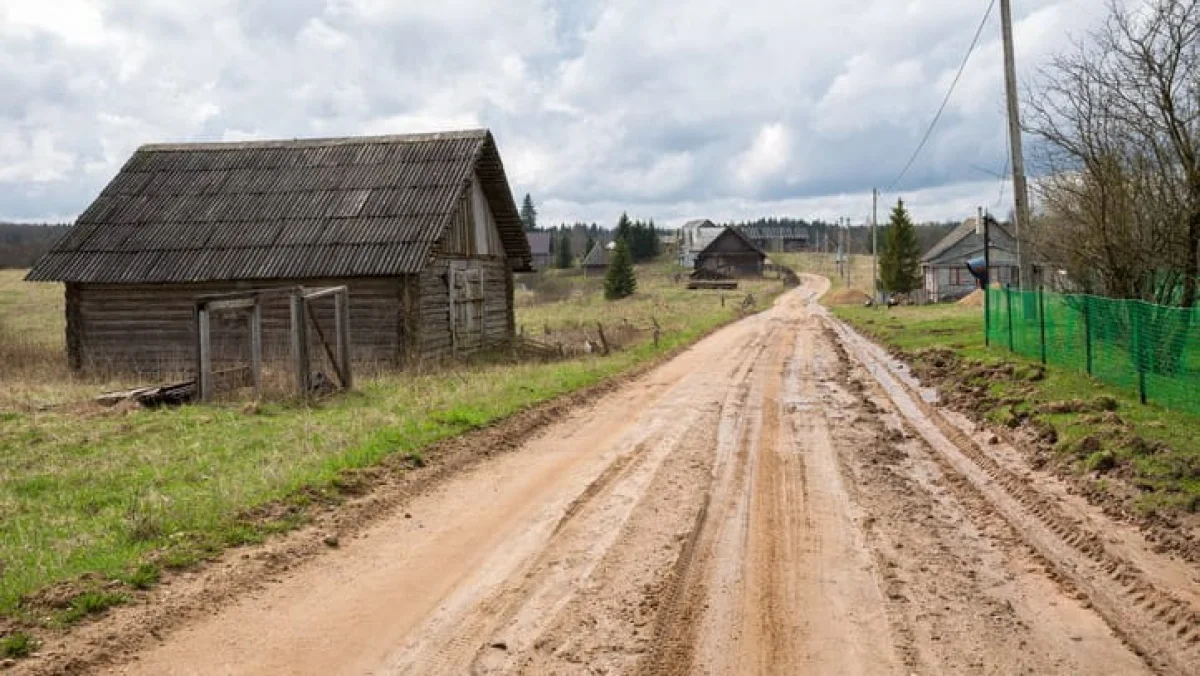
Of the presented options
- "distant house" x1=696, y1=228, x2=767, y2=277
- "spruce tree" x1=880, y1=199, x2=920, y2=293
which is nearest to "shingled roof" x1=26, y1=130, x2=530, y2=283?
"spruce tree" x1=880, y1=199, x2=920, y2=293

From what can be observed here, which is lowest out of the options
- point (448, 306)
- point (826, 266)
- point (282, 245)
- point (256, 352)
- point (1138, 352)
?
point (1138, 352)

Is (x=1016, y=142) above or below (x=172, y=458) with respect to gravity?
above

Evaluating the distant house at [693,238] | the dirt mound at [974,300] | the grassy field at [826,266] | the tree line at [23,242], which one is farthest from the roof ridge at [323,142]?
the distant house at [693,238]

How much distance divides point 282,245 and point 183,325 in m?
3.36

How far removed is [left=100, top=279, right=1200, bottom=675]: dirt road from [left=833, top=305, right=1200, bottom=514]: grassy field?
0.73 meters

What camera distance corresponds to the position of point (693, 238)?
13750 centimetres

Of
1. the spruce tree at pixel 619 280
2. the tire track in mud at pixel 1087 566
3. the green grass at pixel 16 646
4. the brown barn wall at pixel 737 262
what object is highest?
the brown barn wall at pixel 737 262

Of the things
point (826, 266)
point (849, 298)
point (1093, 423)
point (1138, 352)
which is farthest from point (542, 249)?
point (1093, 423)

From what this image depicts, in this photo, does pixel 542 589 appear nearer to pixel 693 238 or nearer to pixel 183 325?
pixel 183 325

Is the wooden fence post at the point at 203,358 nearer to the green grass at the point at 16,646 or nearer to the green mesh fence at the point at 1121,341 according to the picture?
the green grass at the point at 16,646

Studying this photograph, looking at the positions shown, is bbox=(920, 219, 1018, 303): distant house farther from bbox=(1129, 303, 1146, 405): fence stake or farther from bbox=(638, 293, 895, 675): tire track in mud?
bbox=(638, 293, 895, 675): tire track in mud

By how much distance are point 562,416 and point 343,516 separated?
633cm

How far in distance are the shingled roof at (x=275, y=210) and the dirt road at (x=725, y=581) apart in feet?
43.1

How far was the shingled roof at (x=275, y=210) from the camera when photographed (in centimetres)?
2244
